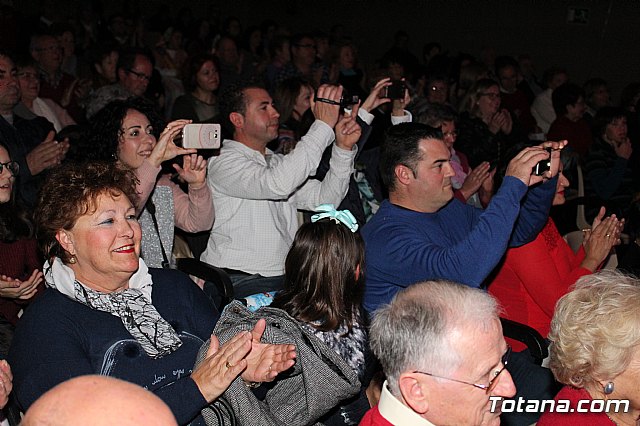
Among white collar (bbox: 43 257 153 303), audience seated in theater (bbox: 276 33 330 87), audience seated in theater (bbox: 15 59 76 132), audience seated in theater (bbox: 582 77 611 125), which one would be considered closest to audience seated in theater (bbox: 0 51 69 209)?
audience seated in theater (bbox: 15 59 76 132)

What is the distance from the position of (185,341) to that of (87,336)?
31 centimetres

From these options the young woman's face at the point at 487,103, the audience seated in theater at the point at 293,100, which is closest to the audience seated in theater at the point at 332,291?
the audience seated in theater at the point at 293,100

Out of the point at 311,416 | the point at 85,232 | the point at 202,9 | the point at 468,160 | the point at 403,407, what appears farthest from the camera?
the point at 202,9

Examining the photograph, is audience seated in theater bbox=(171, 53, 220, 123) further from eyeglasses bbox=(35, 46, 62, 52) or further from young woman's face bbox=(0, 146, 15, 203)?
young woman's face bbox=(0, 146, 15, 203)

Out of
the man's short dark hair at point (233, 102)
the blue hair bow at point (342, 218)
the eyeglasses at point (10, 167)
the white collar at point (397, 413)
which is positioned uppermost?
the man's short dark hair at point (233, 102)

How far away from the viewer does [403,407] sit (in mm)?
1633

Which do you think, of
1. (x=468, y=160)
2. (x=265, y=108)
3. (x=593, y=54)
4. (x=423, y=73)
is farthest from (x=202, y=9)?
(x=265, y=108)

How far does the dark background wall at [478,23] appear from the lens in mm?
9477

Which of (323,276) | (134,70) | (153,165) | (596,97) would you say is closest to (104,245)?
(323,276)

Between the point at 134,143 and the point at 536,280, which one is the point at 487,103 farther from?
the point at 134,143

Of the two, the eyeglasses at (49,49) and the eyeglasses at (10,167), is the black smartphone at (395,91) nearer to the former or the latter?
the eyeglasses at (10,167)

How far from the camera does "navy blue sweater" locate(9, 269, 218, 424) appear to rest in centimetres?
194

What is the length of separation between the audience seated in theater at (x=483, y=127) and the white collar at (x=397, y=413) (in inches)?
146

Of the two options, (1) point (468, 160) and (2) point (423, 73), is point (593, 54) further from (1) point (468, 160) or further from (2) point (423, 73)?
(1) point (468, 160)
